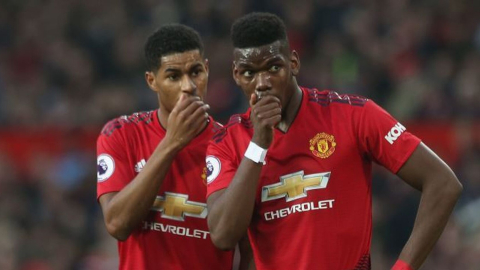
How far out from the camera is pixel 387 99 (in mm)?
11234

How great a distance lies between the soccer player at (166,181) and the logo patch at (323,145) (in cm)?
65

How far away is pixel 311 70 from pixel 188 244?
21.5 ft

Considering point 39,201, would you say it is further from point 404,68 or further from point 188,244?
point 188,244

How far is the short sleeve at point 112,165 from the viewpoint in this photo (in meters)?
5.33

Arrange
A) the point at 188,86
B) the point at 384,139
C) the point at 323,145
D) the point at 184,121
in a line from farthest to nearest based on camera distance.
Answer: the point at 188,86 < the point at 184,121 < the point at 323,145 < the point at 384,139

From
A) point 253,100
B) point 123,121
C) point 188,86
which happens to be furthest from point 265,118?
point 123,121

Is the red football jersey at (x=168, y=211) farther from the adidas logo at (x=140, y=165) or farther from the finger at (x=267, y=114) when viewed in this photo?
the finger at (x=267, y=114)

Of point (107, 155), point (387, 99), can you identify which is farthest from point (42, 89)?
point (107, 155)

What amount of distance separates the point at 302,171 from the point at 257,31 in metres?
0.69

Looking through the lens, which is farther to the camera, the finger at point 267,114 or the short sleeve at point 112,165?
the short sleeve at point 112,165

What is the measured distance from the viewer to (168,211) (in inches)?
210

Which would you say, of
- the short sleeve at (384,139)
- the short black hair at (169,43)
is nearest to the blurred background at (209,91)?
the short black hair at (169,43)

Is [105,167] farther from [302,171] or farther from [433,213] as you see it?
[433,213]

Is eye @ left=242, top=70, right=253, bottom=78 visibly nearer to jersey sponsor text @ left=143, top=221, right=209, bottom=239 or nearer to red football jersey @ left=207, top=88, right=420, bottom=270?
red football jersey @ left=207, top=88, right=420, bottom=270
